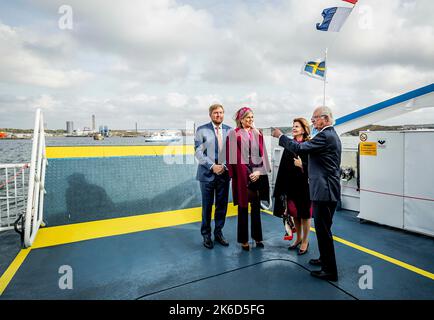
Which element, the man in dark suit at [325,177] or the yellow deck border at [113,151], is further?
the yellow deck border at [113,151]

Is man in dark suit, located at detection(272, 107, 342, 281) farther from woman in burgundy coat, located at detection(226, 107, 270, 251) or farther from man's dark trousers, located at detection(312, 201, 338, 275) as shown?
woman in burgundy coat, located at detection(226, 107, 270, 251)

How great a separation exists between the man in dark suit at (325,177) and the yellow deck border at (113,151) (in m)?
3.72

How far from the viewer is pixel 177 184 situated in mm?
5379

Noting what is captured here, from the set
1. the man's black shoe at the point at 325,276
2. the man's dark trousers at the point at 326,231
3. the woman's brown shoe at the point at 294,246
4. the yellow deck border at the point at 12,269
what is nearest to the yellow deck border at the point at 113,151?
the yellow deck border at the point at 12,269

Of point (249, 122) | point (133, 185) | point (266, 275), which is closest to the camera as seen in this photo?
point (266, 275)

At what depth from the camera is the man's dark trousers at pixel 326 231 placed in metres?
2.46

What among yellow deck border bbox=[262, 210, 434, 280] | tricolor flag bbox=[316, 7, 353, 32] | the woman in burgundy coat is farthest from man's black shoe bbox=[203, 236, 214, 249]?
tricolor flag bbox=[316, 7, 353, 32]

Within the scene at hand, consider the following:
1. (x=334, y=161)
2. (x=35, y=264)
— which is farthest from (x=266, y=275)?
(x=35, y=264)

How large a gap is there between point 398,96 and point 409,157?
123 centimetres

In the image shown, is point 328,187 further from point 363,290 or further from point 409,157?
point 409,157

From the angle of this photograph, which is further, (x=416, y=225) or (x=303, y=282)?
(x=416, y=225)

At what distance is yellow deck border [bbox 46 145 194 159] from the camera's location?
4.85 metres

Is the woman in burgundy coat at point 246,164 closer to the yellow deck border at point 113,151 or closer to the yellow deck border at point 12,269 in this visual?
the yellow deck border at point 12,269

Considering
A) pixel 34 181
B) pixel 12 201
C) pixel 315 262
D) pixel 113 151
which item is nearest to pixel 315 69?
pixel 113 151
